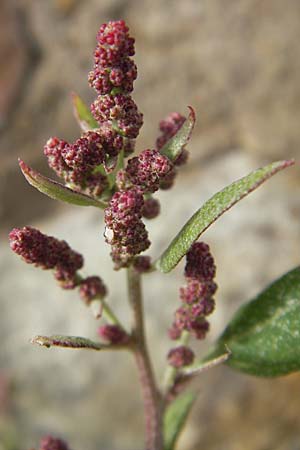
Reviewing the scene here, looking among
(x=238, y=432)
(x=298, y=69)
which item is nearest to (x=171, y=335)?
(x=238, y=432)

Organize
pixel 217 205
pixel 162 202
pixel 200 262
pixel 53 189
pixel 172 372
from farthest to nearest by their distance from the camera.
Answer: pixel 162 202, pixel 172 372, pixel 200 262, pixel 53 189, pixel 217 205

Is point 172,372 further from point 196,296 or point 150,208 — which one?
point 150,208

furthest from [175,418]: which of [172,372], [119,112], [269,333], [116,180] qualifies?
[119,112]

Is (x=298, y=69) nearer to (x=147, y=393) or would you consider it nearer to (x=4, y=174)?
(x=4, y=174)

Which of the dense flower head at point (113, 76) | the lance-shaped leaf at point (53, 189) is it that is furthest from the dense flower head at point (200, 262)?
the dense flower head at point (113, 76)

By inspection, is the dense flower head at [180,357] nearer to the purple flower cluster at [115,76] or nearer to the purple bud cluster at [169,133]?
the purple bud cluster at [169,133]

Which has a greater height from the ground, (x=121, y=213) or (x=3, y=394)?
(x=121, y=213)
